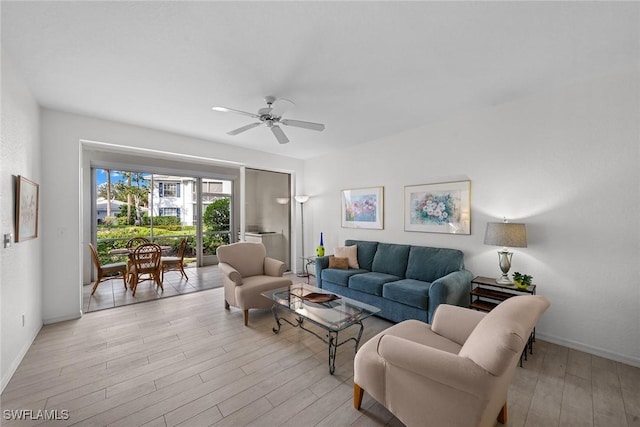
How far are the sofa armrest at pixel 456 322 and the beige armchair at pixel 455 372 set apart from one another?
0.40 metres

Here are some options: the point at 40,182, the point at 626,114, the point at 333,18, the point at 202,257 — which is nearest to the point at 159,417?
the point at 333,18

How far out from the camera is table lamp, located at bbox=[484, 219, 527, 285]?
2648 millimetres

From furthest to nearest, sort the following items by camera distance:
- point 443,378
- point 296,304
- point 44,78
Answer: point 296,304 < point 44,78 < point 443,378

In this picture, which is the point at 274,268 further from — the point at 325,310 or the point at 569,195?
the point at 569,195

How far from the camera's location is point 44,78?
96.8 inches

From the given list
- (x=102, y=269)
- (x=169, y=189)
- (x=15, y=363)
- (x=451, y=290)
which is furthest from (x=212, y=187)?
(x=451, y=290)

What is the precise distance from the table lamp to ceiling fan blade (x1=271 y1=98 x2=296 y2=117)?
2.48 m

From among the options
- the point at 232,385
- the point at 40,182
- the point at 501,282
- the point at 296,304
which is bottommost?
the point at 232,385

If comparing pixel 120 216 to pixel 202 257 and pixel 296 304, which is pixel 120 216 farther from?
pixel 296 304

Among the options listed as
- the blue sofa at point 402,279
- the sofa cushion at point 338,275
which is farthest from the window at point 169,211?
the sofa cushion at point 338,275

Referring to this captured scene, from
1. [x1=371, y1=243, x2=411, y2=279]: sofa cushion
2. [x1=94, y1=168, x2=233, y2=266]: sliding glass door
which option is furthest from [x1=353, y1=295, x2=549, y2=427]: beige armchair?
[x1=94, y1=168, x2=233, y2=266]: sliding glass door

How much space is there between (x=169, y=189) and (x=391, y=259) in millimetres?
5536

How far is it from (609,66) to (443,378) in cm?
303

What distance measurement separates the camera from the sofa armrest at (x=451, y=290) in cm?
270
